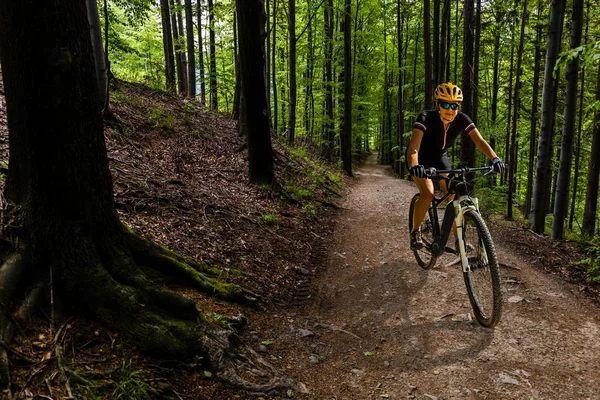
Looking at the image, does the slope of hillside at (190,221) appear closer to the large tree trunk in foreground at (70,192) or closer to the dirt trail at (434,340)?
the large tree trunk in foreground at (70,192)

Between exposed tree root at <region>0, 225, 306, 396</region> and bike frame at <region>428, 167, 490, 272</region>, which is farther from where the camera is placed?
bike frame at <region>428, 167, 490, 272</region>

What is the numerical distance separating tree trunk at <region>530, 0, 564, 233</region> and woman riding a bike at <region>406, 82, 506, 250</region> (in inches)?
251

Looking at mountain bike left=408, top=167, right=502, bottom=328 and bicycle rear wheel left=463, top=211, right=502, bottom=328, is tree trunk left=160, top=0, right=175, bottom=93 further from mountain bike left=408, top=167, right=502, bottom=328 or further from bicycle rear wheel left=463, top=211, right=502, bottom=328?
bicycle rear wheel left=463, top=211, right=502, bottom=328

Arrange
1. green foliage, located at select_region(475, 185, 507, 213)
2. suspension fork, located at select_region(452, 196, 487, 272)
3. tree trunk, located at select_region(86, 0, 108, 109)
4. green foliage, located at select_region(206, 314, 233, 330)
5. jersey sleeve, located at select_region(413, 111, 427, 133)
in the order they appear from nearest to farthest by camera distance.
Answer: green foliage, located at select_region(206, 314, 233, 330)
suspension fork, located at select_region(452, 196, 487, 272)
jersey sleeve, located at select_region(413, 111, 427, 133)
tree trunk, located at select_region(86, 0, 108, 109)
green foliage, located at select_region(475, 185, 507, 213)

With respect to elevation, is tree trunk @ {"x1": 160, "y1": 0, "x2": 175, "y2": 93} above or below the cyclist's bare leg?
above

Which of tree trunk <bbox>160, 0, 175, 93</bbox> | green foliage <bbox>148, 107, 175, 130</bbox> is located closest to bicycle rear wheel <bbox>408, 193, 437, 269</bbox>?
green foliage <bbox>148, 107, 175, 130</bbox>

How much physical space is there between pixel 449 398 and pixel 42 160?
3871mm

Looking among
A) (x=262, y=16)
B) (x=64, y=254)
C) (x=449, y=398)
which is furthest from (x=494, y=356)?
(x=262, y=16)

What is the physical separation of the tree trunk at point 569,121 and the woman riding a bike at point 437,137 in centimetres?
593

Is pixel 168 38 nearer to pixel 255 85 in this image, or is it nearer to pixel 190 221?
pixel 255 85

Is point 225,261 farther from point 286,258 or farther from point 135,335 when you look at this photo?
point 135,335

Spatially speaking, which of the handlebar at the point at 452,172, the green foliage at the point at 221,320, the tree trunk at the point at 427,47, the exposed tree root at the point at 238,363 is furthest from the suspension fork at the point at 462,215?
the tree trunk at the point at 427,47

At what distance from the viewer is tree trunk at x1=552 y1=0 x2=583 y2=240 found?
936cm

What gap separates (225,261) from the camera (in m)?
5.48
